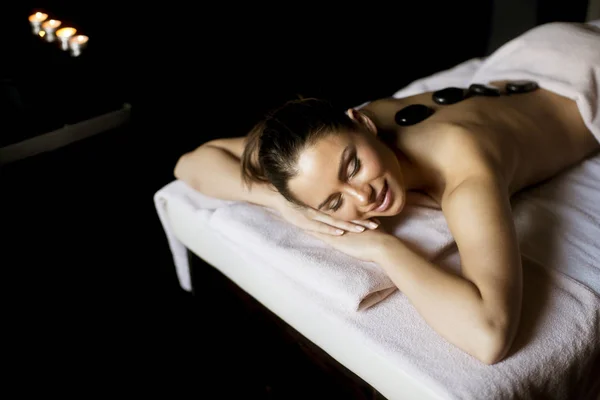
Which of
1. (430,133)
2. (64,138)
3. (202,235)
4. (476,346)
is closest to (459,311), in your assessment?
(476,346)

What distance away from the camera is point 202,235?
4.03 ft

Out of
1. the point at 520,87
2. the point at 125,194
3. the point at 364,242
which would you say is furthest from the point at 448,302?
the point at 125,194

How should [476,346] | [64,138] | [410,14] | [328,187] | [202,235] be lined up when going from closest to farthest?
1. [476,346]
2. [328,187]
3. [202,235]
4. [64,138]
5. [410,14]

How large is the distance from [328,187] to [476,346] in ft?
1.18

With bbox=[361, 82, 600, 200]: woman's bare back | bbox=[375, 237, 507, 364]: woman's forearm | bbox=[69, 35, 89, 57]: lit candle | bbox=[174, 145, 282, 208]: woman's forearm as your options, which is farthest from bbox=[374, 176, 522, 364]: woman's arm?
bbox=[69, 35, 89, 57]: lit candle

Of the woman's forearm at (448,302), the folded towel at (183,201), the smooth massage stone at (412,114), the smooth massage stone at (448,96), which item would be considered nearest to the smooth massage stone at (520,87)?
the smooth massage stone at (448,96)

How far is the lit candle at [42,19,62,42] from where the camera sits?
1.33 meters

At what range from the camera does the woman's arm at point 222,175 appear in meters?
1.17

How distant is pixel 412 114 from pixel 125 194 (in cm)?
91

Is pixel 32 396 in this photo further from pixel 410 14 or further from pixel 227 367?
pixel 410 14

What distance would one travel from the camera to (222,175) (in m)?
1.23

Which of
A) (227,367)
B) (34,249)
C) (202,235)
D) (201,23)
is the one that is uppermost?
(201,23)

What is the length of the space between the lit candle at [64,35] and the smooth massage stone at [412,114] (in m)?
0.86

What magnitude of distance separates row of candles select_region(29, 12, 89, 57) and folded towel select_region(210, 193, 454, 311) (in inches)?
24.2
